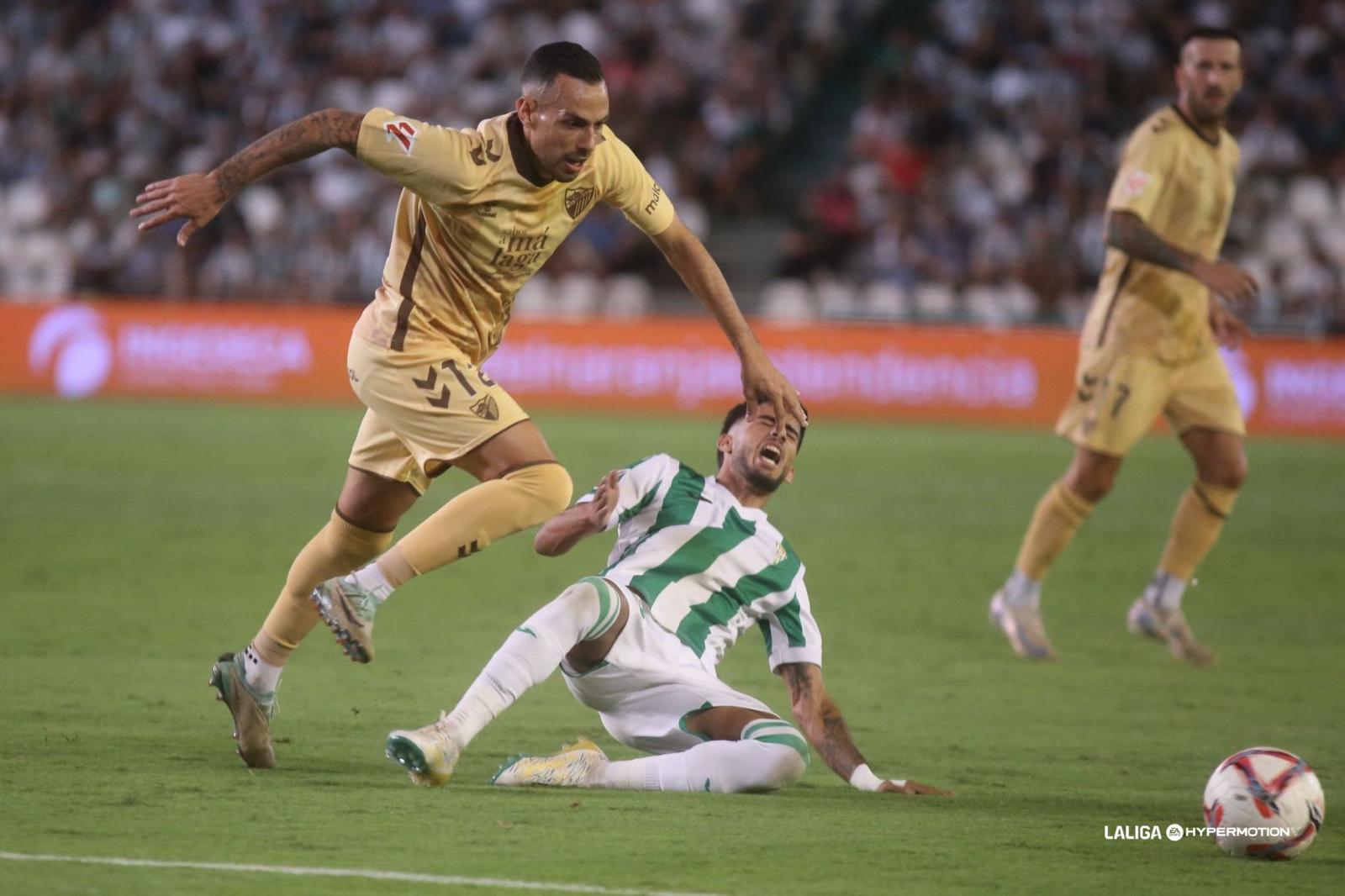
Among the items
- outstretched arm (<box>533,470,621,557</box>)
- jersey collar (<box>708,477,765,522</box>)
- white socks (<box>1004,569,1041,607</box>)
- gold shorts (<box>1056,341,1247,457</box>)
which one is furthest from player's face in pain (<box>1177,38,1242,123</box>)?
outstretched arm (<box>533,470,621,557</box>)

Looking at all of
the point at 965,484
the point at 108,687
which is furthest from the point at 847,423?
the point at 108,687

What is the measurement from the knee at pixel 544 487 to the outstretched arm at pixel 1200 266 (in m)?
3.80

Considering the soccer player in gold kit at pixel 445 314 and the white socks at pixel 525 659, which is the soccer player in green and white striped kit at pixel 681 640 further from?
the soccer player in gold kit at pixel 445 314

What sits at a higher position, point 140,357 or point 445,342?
point 445,342

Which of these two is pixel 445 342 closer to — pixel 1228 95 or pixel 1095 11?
pixel 1228 95

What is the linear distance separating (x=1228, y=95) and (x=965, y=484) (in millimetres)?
6904

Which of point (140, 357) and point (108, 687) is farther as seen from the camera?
point (140, 357)

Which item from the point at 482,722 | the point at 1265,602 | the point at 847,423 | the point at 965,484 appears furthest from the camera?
the point at 847,423

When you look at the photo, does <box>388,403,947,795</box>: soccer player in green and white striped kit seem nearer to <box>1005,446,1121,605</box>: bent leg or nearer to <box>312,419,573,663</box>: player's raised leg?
<box>312,419,573,663</box>: player's raised leg

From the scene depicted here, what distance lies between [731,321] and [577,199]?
2.08ft

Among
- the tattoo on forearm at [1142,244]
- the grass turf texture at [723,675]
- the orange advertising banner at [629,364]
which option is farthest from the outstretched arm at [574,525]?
the orange advertising banner at [629,364]

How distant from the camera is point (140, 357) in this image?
2083cm

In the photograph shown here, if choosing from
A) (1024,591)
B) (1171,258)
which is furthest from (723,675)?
(1171,258)

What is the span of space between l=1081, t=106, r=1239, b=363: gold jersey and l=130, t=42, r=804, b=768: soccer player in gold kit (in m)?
3.47
